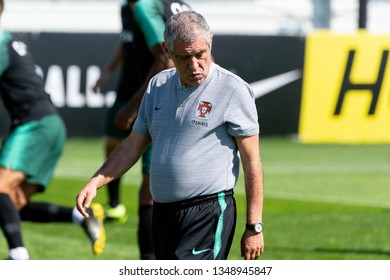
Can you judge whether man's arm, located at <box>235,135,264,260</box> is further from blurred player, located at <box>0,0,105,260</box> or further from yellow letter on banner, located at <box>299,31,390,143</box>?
yellow letter on banner, located at <box>299,31,390,143</box>

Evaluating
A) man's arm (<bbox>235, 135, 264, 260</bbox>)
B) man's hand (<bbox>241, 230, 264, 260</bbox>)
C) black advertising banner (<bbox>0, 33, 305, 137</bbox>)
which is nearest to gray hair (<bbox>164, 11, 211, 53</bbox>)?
man's arm (<bbox>235, 135, 264, 260</bbox>)

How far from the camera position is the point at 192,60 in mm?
5719

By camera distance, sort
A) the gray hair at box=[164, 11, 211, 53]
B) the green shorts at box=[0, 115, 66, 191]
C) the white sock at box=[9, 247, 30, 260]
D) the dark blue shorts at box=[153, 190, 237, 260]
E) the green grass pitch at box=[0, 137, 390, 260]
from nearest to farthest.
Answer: the gray hair at box=[164, 11, 211, 53]
the dark blue shorts at box=[153, 190, 237, 260]
the white sock at box=[9, 247, 30, 260]
the green shorts at box=[0, 115, 66, 191]
the green grass pitch at box=[0, 137, 390, 260]

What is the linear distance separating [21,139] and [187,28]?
3328mm

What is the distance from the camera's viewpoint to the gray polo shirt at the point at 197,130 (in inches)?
230

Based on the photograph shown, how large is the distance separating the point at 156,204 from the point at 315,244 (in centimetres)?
454

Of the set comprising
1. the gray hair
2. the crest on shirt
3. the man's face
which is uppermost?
the gray hair

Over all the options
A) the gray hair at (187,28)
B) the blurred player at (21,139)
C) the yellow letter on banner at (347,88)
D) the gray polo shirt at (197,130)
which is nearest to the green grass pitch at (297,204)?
the yellow letter on banner at (347,88)

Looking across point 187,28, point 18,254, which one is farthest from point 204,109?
point 18,254

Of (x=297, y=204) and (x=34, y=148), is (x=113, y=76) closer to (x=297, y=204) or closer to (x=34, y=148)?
(x=297, y=204)

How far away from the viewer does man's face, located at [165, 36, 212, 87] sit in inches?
223

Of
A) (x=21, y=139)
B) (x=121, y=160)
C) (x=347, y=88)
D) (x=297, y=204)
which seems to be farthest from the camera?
(x=347, y=88)

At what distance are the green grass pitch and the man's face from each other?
3.99 meters

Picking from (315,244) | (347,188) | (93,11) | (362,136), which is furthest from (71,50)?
(315,244)
